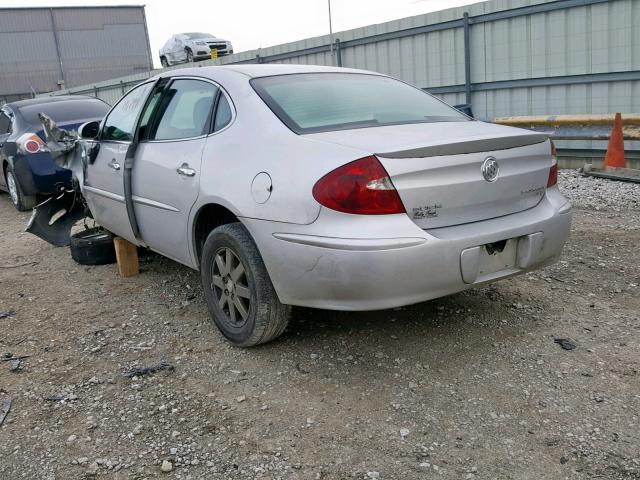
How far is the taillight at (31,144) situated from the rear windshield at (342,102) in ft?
18.1

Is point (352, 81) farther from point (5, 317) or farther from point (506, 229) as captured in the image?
point (5, 317)

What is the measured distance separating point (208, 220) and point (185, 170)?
327mm

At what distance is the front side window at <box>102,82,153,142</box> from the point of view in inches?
179

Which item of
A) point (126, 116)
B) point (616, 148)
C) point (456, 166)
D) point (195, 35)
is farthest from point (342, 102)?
point (195, 35)

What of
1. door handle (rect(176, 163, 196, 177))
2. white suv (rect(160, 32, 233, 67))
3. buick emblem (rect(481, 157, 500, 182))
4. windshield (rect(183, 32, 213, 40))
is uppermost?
windshield (rect(183, 32, 213, 40))

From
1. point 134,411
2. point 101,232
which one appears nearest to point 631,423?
point 134,411

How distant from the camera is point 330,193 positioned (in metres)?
2.90

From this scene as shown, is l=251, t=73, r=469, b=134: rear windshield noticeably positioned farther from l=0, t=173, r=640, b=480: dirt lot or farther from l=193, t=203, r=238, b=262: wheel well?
l=0, t=173, r=640, b=480: dirt lot

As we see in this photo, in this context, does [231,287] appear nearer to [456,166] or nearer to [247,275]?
[247,275]

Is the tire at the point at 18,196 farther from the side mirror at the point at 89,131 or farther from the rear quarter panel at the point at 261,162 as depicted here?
the rear quarter panel at the point at 261,162

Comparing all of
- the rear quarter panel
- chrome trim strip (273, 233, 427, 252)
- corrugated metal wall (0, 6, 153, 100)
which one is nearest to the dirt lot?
chrome trim strip (273, 233, 427, 252)

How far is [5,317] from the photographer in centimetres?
449

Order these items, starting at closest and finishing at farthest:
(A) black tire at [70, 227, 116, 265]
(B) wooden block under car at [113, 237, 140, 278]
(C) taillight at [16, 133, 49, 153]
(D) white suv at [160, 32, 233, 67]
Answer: (B) wooden block under car at [113, 237, 140, 278] < (A) black tire at [70, 227, 116, 265] < (C) taillight at [16, 133, 49, 153] < (D) white suv at [160, 32, 233, 67]

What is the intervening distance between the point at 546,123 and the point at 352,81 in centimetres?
557
